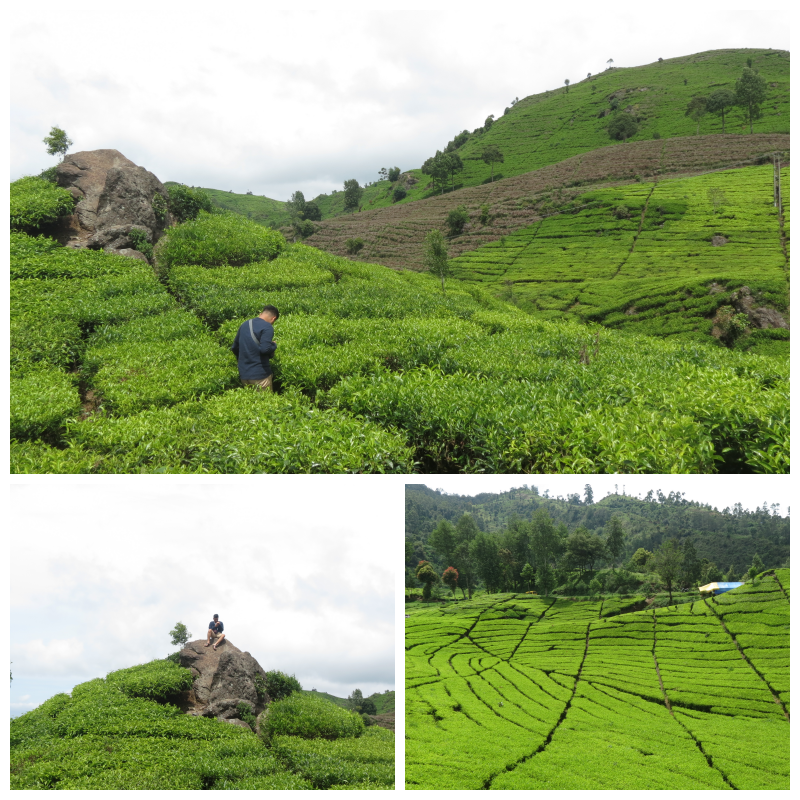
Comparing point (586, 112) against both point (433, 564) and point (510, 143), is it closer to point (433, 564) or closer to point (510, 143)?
point (510, 143)

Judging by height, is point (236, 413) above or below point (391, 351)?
below

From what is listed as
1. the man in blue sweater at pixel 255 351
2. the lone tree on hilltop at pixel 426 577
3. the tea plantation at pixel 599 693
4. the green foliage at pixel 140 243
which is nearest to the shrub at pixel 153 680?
the tea plantation at pixel 599 693

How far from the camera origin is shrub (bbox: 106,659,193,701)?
612 centimetres

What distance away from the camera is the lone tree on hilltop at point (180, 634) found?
5624mm

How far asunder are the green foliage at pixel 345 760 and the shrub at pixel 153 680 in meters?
1.67

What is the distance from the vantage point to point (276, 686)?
6305 millimetres

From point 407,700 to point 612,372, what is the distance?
6.20m

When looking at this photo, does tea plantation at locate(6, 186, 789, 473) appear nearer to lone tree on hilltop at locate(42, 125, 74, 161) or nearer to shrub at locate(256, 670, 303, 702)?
shrub at locate(256, 670, 303, 702)

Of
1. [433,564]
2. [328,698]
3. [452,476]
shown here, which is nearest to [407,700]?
[433,564]

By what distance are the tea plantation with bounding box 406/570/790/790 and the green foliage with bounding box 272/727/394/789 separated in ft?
1.22

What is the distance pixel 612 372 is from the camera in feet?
26.9

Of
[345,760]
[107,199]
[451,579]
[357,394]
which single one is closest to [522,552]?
[451,579]

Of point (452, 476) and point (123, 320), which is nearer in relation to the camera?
point (452, 476)

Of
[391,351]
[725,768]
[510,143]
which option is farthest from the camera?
[510,143]
